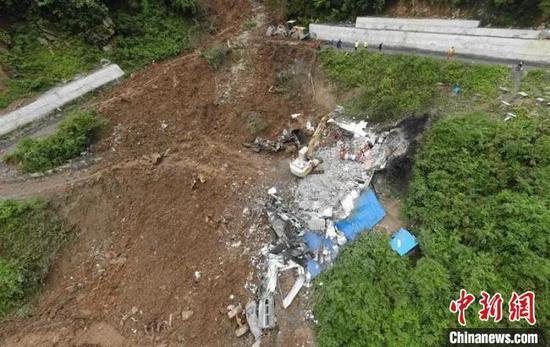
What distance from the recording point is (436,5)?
774 inches

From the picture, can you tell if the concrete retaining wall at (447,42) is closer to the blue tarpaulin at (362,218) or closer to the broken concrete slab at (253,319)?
the blue tarpaulin at (362,218)

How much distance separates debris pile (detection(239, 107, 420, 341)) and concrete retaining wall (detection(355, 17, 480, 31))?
8.32 metres

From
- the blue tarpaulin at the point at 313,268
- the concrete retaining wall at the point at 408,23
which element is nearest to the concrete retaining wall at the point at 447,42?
the concrete retaining wall at the point at 408,23

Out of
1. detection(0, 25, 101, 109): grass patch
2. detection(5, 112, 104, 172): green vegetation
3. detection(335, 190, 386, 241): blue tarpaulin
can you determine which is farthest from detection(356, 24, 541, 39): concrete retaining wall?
detection(5, 112, 104, 172): green vegetation

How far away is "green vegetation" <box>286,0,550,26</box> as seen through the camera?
55.7 feet

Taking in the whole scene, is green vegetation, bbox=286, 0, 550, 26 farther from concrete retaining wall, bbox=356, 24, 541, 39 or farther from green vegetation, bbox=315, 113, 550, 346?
green vegetation, bbox=315, 113, 550, 346

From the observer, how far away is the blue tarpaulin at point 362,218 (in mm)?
13029

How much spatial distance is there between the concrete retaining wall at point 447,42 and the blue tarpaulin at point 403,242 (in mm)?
11932

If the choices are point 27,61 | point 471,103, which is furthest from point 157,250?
point 471,103

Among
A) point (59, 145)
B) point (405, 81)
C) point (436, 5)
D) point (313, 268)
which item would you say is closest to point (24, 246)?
point (59, 145)

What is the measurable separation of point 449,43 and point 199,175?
15774mm

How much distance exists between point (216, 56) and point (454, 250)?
56.8 feet

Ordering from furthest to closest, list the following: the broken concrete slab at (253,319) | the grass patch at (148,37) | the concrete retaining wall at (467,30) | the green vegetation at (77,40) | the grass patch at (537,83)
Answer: the grass patch at (148,37) → the green vegetation at (77,40) → the concrete retaining wall at (467,30) → the grass patch at (537,83) → the broken concrete slab at (253,319)

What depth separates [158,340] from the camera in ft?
36.7
